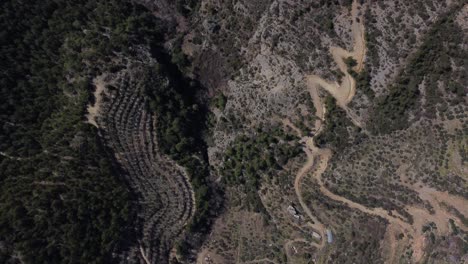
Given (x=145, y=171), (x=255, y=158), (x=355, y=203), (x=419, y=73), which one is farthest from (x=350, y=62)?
(x=145, y=171)

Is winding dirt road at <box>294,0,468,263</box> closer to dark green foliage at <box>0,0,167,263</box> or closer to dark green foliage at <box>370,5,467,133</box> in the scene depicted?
dark green foliage at <box>370,5,467,133</box>

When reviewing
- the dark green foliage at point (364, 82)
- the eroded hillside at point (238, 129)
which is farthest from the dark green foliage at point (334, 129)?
the dark green foliage at point (364, 82)

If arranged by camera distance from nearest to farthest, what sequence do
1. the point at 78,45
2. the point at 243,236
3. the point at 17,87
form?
the point at 17,87 < the point at 78,45 < the point at 243,236

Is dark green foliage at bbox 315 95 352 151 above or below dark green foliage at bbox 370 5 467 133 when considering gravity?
below

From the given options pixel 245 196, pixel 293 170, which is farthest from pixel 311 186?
pixel 245 196

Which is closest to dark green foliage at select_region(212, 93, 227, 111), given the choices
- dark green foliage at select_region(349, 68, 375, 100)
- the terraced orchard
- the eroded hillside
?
the eroded hillside

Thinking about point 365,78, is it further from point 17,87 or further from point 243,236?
point 17,87
